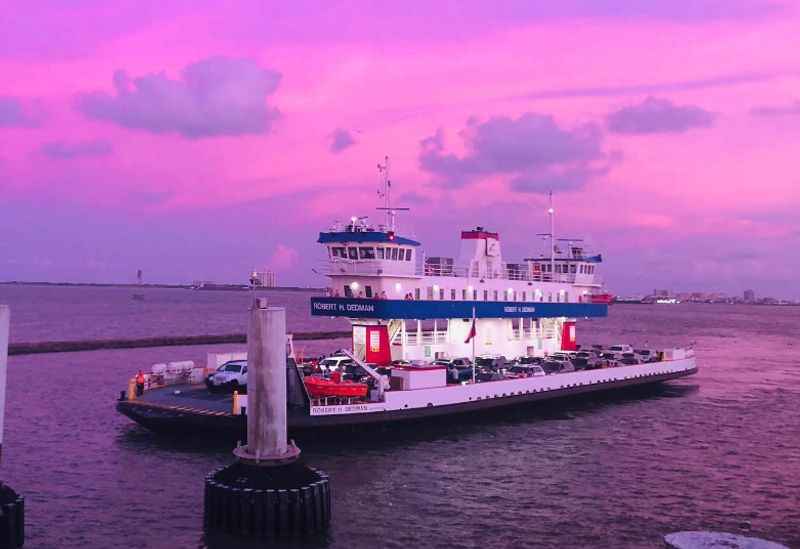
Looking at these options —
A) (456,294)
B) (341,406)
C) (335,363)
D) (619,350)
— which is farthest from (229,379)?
(619,350)

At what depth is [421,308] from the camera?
4309 centimetres

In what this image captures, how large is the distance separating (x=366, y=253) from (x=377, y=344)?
5.11 m

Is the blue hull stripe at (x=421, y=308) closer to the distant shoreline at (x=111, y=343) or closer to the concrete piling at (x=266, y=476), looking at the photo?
the concrete piling at (x=266, y=476)

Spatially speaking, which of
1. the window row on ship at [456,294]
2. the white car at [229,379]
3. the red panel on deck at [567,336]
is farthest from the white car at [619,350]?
the white car at [229,379]

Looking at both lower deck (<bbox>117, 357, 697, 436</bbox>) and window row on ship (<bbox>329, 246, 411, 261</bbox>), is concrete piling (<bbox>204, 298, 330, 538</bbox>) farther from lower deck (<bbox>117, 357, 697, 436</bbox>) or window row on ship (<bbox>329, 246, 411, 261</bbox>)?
window row on ship (<bbox>329, 246, 411, 261</bbox>)

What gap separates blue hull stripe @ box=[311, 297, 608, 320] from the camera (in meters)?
41.3

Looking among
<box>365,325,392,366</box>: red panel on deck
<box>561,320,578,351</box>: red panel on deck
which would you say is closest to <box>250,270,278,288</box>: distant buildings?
<box>365,325,392,366</box>: red panel on deck

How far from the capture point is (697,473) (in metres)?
30.9

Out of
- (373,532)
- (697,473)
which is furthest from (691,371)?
(373,532)

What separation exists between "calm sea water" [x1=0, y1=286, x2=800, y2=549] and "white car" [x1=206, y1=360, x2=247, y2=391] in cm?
316

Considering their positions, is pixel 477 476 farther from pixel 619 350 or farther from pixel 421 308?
pixel 619 350

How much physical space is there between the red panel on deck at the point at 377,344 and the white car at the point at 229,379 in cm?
870

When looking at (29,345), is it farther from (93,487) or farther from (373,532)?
(373,532)

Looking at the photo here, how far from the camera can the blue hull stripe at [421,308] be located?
41.3 meters
